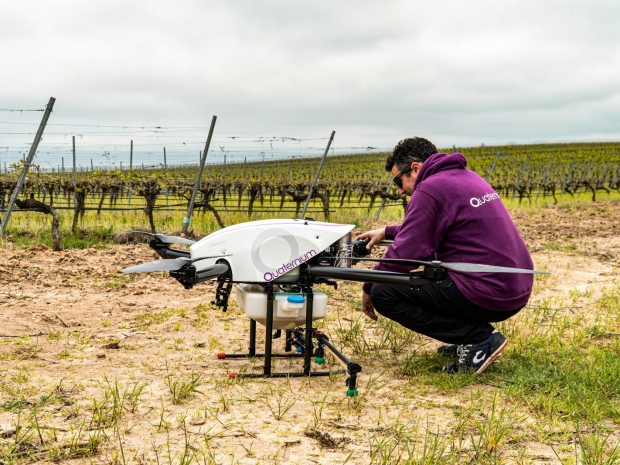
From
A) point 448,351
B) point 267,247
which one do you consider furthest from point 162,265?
point 448,351

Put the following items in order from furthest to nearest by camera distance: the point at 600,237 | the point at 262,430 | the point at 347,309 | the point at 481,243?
the point at 600,237 < the point at 347,309 < the point at 481,243 < the point at 262,430

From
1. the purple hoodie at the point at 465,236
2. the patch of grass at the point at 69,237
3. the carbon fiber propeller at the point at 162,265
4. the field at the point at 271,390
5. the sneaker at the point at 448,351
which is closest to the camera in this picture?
the field at the point at 271,390

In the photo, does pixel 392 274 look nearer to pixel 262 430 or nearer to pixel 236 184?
pixel 262 430

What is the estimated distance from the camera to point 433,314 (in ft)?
12.3

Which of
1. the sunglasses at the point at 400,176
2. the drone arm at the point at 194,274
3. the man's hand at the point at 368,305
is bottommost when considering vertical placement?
the man's hand at the point at 368,305

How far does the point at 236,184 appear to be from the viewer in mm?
19875

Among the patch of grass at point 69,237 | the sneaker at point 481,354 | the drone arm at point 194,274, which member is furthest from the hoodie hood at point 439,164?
the patch of grass at point 69,237

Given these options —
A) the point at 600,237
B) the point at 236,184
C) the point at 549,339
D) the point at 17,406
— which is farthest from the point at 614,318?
the point at 236,184

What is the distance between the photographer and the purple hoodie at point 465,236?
3523 millimetres

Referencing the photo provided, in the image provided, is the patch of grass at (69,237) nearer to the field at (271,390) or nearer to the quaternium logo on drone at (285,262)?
the field at (271,390)

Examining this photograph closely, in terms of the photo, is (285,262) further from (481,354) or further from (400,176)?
(481,354)

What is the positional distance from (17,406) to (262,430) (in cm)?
127

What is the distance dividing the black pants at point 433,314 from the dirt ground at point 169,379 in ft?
1.42

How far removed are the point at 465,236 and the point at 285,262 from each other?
1088 mm
